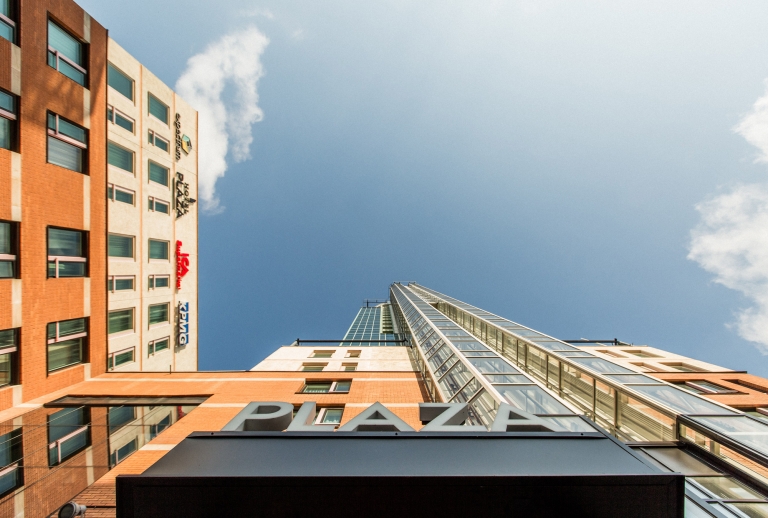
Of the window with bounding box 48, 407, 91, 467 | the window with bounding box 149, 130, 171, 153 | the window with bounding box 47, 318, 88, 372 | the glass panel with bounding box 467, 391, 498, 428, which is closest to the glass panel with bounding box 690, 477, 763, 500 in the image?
the glass panel with bounding box 467, 391, 498, 428

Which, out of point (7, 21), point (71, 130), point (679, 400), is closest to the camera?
point (679, 400)

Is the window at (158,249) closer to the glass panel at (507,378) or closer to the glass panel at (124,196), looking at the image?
the glass panel at (124,196)

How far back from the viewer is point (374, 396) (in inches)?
696

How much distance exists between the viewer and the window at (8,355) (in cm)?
1307

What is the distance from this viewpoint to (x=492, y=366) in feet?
46.5

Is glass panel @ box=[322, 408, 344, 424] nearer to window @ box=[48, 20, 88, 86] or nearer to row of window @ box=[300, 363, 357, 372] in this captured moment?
row of window @ box=[300, 363, 357, 372]

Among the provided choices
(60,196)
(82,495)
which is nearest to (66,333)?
(60,196)

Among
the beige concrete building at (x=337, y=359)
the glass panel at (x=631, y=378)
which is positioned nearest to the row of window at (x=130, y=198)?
the beige concrete building at (x=337, y=359)

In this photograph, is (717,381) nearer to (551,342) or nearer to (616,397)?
(551,342)

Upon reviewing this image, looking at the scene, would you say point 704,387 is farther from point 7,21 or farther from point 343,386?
point 7,21

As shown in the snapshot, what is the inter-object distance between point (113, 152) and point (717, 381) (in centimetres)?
4846

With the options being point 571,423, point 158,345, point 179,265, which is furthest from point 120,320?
point 571,423

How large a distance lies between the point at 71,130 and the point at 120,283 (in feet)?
31.8

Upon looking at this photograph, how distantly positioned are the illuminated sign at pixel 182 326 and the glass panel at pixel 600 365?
30.0 meters
